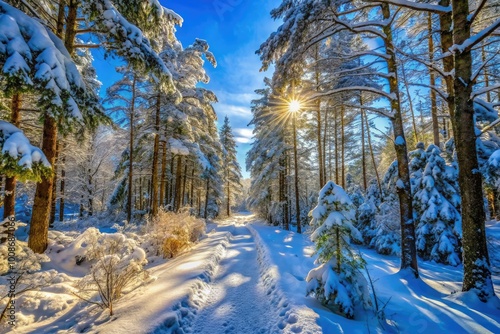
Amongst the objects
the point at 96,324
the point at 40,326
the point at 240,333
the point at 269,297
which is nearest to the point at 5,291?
the point at 40,326

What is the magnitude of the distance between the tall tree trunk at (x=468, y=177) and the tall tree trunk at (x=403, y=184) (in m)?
1.49

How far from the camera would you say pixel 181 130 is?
46.5ft

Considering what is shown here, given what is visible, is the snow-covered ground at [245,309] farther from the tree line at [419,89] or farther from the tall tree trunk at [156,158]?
the tall tree trunk at [156,158]

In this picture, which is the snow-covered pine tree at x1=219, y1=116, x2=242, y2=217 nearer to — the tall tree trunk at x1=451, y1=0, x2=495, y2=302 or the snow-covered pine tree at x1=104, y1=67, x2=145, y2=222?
the snow-covered pine tree at x1=104, y1=67, x2=145, y2=222

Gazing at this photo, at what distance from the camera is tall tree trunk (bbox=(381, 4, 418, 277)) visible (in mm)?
5916

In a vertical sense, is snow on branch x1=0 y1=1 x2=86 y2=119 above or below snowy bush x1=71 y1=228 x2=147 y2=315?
above

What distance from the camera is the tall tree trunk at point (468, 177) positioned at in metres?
4.18

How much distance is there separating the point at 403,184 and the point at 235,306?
553cm

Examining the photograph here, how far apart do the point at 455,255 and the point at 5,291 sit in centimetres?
1308

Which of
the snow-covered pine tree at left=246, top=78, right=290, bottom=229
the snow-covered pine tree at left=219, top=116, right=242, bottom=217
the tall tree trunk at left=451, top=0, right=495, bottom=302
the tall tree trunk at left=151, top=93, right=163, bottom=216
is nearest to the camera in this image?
the tall tree trunk at left=451, top=0, right=495, bottom=302

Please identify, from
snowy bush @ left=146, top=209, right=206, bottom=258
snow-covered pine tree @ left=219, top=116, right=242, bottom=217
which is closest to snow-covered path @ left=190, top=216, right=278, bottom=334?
snowy bush @ left=146, top=209, right=206, bottom=258

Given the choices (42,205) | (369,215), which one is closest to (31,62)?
(42,205)

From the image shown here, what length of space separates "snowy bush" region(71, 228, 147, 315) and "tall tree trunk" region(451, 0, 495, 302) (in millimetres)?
6714

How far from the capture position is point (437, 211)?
31.0 feet
